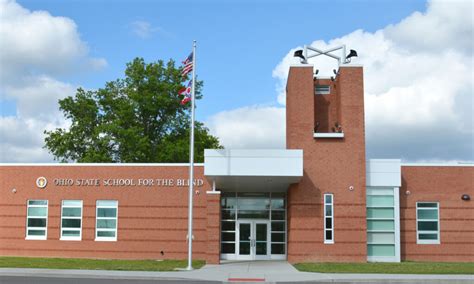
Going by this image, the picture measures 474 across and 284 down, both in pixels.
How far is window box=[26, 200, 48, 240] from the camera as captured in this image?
29.8m

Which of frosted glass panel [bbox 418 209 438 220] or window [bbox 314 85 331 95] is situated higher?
window [bbox 314 85 331 95]

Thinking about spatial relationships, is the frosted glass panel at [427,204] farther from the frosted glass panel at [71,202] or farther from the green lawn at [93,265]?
the frosted glass panel at [71,202]

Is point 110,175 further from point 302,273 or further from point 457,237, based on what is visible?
point 457,237

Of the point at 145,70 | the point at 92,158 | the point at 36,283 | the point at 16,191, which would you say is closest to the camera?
the point at 36,283

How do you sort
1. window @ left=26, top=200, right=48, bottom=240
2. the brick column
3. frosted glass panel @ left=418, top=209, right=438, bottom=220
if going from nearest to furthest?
the brick column < frosted glass panel @ left=418, top=209, right=438, bottom=220 < window @ left=26, top=200, right=48, bottom=240

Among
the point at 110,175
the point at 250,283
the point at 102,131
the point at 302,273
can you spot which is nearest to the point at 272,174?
the point at 302,273

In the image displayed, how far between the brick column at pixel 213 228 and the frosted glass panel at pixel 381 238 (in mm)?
7386

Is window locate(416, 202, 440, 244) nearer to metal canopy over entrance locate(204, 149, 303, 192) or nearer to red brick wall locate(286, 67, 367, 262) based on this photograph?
red brick wall locate(286, 67, 367, 262)

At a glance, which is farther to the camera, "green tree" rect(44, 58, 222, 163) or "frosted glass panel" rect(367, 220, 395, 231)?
"green tree" rect(44, 58, 222, 163)

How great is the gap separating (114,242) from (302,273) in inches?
444

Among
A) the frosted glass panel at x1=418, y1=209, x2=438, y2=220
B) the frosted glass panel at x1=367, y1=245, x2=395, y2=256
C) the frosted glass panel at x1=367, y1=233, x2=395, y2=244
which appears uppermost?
the frosted glass panel at x1=418, y1=209, x2=438, y2=220

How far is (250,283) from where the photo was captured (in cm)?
1928

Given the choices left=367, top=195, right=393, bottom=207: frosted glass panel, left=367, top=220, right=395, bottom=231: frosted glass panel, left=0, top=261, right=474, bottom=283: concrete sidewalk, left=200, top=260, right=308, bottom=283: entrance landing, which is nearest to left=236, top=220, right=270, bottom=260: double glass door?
left=200, top=260, right=308, bottom=283: entrance landing

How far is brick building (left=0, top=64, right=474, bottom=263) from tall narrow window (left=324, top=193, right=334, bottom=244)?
47 millimetres
